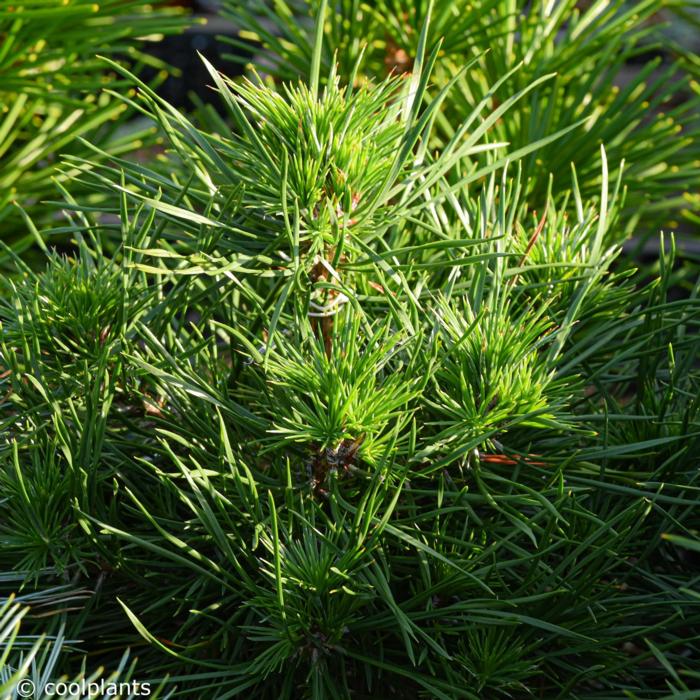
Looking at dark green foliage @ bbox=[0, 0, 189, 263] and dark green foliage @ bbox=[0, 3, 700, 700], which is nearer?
dark green foliage @ bbox=[0, 3, 700, 700]

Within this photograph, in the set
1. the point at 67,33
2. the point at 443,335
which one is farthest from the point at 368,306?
the point at 67,33

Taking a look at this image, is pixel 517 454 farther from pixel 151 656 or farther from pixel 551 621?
pixel 151 656

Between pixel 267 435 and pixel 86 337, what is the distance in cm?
11

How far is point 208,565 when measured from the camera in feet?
1.34

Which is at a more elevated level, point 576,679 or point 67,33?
point 67,33

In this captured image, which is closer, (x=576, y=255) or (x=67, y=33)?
(x=576, y=255)

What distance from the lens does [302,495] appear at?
0.40 m

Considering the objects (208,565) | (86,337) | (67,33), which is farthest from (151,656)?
(67,33)

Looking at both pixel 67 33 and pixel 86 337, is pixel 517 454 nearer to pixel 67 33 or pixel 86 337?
pixel 86 337

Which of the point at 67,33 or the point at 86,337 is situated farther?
the point at 67,33

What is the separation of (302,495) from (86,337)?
0.47ft

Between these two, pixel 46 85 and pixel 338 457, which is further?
pixel 46 85

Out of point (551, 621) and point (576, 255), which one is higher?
point (576, 255)

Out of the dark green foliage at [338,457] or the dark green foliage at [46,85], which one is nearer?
the dark green foliage at [338,457]
